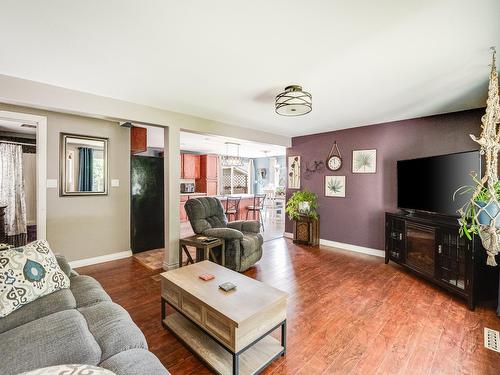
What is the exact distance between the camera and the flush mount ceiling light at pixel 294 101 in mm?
2512

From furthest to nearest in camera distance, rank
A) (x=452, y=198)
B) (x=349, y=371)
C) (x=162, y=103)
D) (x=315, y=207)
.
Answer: (x=315, y=207), (x=162, y=103), (x=452, y=198), (x=349, y=371)

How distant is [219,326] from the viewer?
161cm

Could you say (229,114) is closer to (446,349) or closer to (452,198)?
(452,198)

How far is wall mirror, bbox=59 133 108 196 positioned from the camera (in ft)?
11.4

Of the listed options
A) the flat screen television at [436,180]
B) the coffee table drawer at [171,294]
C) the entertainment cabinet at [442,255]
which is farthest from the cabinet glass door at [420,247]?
the coffee table drawer at [171,294]

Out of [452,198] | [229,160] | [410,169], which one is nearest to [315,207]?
[410,169]

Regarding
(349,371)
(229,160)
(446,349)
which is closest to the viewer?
(349,371)

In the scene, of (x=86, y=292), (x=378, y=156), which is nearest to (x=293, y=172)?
(x=378, y=156)

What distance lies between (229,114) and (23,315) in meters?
3.01

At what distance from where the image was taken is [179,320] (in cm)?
213

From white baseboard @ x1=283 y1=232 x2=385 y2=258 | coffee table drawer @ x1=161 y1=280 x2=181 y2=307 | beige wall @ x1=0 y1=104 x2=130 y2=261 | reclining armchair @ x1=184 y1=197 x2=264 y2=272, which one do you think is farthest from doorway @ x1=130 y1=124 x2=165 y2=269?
white baseboard @ x1=283 y1=232 x2=385 y2=258

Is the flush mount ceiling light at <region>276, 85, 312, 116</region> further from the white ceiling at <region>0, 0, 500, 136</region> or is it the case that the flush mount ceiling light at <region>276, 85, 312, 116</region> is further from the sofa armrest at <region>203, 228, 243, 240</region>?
the sofa armrest at <region>203, 228, 243, 240</region>

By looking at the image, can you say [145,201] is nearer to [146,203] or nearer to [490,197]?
[146,203]

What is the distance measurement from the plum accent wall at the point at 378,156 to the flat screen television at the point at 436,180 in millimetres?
445
